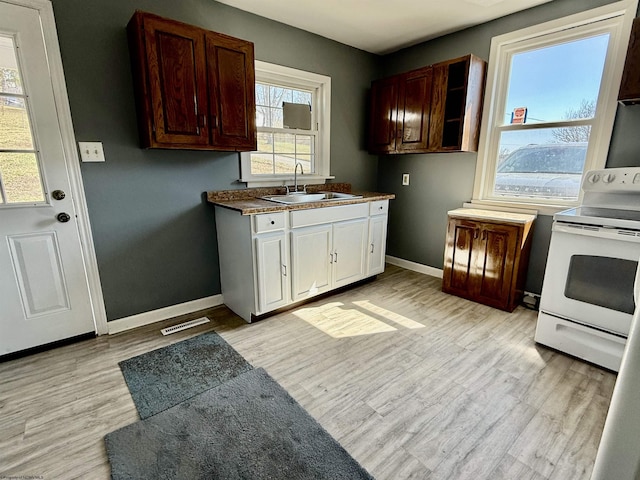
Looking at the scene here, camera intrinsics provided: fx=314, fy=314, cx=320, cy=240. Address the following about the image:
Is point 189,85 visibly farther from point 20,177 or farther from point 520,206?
point 520,206

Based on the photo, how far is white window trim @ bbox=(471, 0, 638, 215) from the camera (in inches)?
87.1

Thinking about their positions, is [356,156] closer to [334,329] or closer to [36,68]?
[334,329]

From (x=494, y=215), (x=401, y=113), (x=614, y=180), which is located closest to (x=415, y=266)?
(x=494, y=215)

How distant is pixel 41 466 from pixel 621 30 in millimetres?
4165

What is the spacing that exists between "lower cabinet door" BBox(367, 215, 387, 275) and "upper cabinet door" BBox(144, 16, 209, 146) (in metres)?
1.77

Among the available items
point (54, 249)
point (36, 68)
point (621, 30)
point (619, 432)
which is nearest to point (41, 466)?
point (54, 249)

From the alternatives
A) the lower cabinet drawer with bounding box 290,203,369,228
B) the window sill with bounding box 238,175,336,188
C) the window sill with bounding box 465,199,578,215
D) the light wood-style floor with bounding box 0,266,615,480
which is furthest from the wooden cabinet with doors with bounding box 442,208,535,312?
the window sill with bounding box 238,175,336,188

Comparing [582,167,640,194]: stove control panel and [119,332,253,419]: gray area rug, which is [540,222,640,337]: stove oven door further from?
[119,332,253,419]: gray area rug

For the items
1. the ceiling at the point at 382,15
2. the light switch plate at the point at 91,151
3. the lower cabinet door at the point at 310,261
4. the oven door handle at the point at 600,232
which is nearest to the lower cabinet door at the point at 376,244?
the lower cabinet door at the point at 310,261

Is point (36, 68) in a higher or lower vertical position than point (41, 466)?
higher

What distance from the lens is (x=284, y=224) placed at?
7.97ft

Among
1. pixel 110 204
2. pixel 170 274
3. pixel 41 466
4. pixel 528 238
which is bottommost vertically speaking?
pixel 41 466

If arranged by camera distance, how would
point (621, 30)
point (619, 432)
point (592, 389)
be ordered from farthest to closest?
point (621, 30) → point (592, 389) → point (619, 432)

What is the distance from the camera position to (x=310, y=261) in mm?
2678
